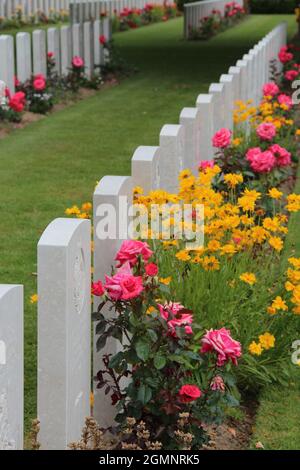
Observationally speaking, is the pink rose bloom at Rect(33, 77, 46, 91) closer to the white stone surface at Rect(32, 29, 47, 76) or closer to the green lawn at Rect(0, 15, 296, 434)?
the green lawn at Rect(0, 15, 296, 434)

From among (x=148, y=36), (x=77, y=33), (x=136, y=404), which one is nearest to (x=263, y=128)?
(x=136, y=404)

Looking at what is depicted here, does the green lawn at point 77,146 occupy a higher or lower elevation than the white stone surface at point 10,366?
lower

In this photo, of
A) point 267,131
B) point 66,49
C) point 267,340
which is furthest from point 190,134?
point 66,49

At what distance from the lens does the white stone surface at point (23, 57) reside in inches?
470

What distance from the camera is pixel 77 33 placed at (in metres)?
14.0

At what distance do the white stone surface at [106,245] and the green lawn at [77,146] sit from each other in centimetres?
43

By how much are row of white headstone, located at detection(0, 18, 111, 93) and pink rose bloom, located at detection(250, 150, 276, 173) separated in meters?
5.19

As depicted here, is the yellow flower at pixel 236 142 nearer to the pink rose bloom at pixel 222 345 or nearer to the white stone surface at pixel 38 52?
the pink rose bloom at pixel 222 345

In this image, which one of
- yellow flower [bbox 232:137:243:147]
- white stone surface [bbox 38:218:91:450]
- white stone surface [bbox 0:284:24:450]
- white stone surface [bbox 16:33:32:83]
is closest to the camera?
white stone surface [bbox 0:284:24:450]

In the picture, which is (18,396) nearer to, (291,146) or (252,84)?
(291,146)

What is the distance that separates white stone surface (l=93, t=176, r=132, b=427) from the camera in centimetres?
401

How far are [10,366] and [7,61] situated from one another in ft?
29.0

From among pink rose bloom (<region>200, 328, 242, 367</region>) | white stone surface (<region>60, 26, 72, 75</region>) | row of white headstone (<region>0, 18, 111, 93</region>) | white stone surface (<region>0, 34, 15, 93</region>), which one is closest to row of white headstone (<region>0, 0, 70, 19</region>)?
row of white headstone (<region>0, 18, 111, 93</region>)

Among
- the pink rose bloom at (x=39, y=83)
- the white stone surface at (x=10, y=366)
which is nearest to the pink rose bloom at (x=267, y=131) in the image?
the pink rose bloom at (x=39, y=83)
